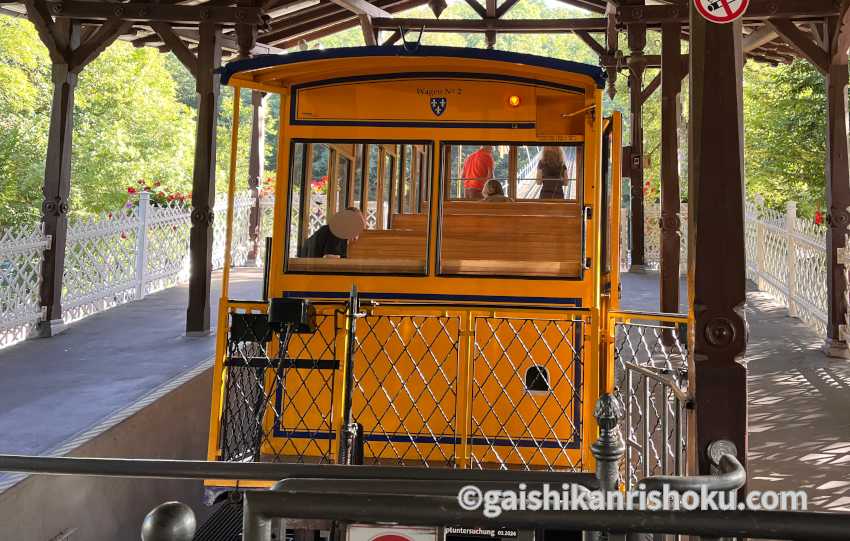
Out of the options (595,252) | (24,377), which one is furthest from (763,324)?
(24,377)

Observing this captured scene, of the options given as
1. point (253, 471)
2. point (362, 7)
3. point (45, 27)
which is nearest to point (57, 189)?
point (45, 27)

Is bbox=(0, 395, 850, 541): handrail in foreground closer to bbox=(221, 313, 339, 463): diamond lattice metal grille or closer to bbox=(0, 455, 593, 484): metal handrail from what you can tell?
bbox=(0, 455, 593, 484): metal handrail

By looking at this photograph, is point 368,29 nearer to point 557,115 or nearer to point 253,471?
point 557,115

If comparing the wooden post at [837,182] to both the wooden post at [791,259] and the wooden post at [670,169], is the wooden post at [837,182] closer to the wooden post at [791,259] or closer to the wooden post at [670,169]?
the wooden post at [670,169]

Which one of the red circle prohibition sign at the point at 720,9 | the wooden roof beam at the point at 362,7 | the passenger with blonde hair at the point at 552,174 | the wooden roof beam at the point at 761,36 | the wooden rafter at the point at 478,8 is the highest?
the wooden rafter at the point at 478,8

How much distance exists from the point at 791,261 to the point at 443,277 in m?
9.58

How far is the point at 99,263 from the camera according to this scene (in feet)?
41.1

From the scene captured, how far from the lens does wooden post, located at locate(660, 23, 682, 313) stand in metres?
10.7

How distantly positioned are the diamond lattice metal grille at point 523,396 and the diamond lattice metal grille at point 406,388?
0.65 feet

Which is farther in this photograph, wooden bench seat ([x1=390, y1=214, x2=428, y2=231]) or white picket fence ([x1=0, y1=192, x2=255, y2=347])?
white picket fence ([x1=0, y1=192, x2=255, y2=347])

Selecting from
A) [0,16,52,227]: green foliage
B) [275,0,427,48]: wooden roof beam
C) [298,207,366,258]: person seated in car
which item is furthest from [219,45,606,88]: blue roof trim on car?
[0,16,52,227]: green foliage

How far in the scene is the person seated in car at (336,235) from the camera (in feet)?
18.7

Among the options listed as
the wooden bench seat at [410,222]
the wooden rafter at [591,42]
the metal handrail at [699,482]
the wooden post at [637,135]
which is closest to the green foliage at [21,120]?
the wooden rafter at [591,42]

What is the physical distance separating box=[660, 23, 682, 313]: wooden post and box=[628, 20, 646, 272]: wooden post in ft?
1.32
